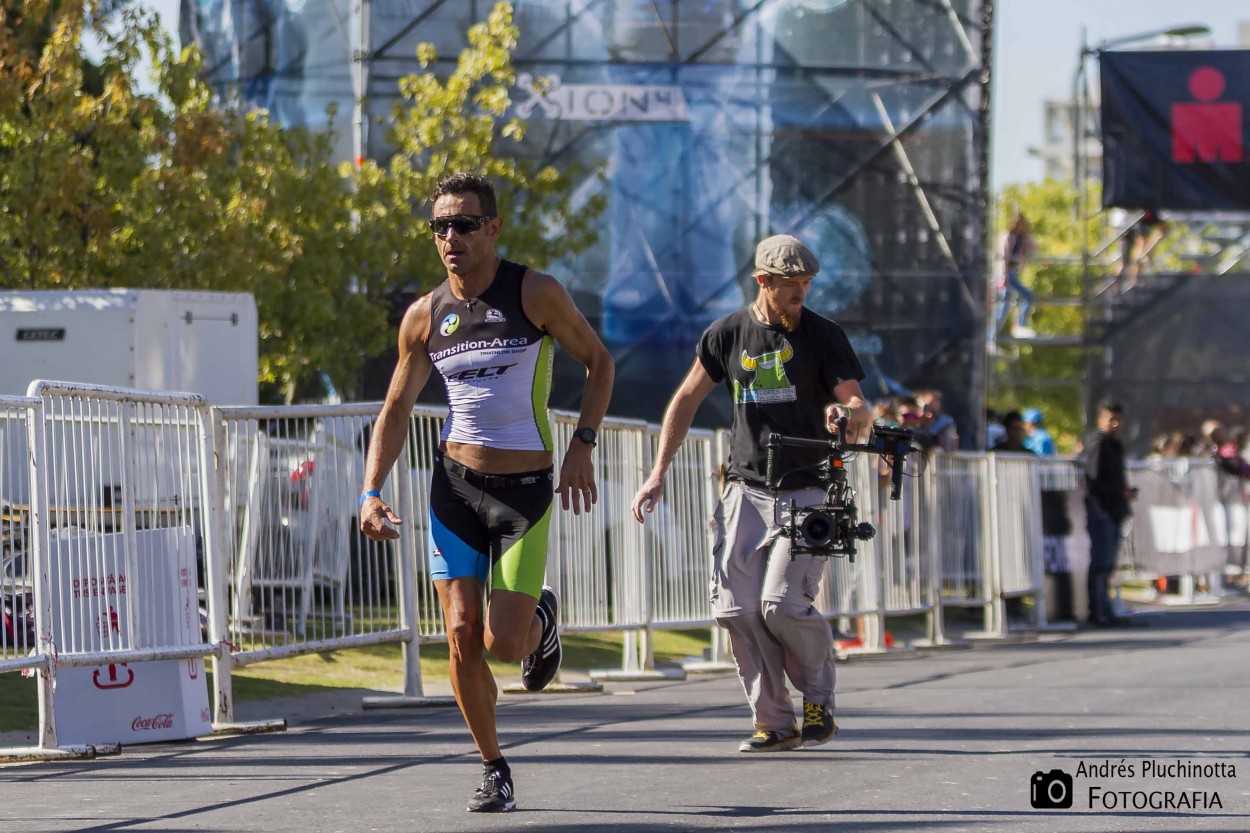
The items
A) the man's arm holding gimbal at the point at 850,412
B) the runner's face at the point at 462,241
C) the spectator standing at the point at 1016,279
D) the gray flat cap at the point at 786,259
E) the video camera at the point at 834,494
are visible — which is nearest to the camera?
the runner's face at the point at 462,241

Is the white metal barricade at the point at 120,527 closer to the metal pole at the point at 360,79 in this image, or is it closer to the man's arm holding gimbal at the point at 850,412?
the man's arm holding gimbal at the point at 850,412

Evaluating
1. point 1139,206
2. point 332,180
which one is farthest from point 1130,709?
point 1139,206

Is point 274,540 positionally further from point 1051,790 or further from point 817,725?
point 1051,790

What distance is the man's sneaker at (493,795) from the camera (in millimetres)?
6441

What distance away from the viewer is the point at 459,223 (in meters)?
6.66

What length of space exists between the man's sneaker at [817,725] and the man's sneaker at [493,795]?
1.89m

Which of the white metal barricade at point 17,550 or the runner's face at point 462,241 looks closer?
the runner's face at point 462,241

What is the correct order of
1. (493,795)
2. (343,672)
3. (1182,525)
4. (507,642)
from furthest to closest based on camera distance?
(1182,525) → (343,672) → (507,642) → (493,795)

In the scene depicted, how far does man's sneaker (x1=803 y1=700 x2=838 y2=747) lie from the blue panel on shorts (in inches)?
76.8

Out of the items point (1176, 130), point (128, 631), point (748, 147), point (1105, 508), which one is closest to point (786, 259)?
point (128, 631)

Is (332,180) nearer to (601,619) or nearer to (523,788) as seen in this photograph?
(601,619)

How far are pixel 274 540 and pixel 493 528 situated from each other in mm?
3638

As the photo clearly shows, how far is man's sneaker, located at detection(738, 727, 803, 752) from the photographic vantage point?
820 centimetres

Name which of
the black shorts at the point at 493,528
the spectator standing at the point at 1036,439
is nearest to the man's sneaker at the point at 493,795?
the black shorts at the point at 493,528
